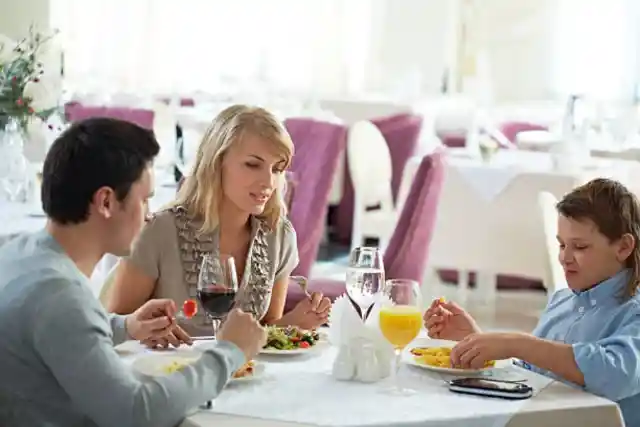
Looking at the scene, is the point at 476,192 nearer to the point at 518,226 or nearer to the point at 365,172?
the point at 518,226

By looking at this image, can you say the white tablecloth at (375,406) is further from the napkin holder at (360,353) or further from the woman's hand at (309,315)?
the woman's hand at (309,315)

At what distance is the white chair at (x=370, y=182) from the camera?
6656mm

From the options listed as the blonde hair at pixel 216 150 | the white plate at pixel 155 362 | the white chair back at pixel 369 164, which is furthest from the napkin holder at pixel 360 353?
the white chair back at pixel 369 164

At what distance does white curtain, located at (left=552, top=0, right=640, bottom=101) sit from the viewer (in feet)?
33.9

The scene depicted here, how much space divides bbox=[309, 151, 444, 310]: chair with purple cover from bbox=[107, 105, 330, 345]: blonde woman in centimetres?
105

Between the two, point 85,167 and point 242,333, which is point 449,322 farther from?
point 85,167

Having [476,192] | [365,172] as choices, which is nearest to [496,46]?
[365,172]

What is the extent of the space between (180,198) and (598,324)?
41.1 inches

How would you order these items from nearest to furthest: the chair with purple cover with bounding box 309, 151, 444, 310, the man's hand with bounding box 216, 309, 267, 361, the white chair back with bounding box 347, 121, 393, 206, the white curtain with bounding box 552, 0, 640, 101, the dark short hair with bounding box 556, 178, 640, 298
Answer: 1. the man's hand with bounding box 216, 309, 267, 361
2. the dark short hair with bounding box 556, 178, 640, 298
3. the chair with purple cover with bounding box 309, 151, 444, 310
4. the white chair back with bounding box 347, 121, 393, 206
5. the white curtain with bounding box 552, 0, 640, 101

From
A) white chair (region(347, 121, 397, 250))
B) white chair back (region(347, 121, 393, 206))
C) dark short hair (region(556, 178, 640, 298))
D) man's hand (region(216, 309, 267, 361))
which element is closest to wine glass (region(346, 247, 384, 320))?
man's hand (region(216, 309, 267, 361))

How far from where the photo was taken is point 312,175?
4652 mm

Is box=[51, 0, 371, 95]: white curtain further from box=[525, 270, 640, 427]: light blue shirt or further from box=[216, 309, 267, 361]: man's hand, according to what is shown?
box=[216, 309, 267, 361]: man's hand

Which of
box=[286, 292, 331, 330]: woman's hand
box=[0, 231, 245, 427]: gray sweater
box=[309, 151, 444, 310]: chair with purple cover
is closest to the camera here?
box=[0, 231, 245, 427]: gray sweater

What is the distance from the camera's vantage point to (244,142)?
8.91ft
